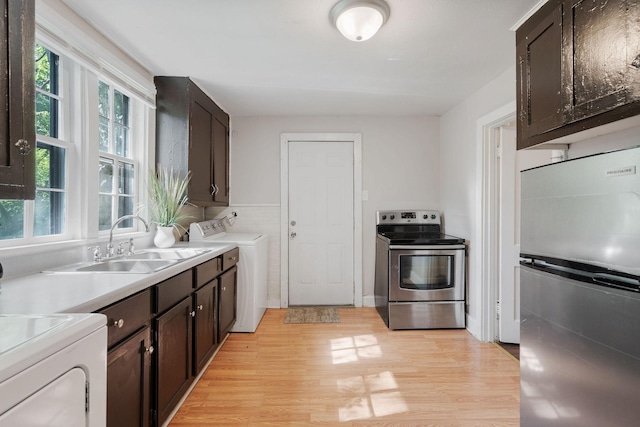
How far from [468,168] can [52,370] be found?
10.8 ft

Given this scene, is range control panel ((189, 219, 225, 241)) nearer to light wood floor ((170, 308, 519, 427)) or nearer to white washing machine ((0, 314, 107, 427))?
light wood floor ((170, 308, 519, 427))

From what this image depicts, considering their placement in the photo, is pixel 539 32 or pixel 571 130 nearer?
pixel 571 130

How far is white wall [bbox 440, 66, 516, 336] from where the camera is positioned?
2.79 metres

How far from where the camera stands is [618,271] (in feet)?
3.60

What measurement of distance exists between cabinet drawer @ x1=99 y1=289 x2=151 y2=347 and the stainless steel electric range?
230cm

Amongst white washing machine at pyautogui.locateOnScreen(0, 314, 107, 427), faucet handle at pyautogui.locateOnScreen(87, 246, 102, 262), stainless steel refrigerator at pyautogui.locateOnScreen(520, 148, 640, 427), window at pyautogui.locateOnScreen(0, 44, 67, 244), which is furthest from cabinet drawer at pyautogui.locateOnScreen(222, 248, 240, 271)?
stainless steel refrigerator at pyautogui.locateOnScreen(520, 148, 640, 427)

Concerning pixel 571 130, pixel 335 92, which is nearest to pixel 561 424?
pixel 571 130

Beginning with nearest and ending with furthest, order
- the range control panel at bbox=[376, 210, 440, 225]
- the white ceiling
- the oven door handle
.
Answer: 1. the white ceiling
2. the oven door handle
3. the range control panel at bbox=[376, 210, 440, 225]

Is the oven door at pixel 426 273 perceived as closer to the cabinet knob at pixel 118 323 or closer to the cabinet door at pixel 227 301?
the cabinet door at pixel 227 301

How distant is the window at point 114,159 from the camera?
2268 mm

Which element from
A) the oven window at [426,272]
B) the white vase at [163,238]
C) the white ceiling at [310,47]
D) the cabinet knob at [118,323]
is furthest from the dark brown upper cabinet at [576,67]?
the white vase at [163,238]

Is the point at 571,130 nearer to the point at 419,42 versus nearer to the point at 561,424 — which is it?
the point at 419,42

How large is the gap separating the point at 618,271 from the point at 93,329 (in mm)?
1630

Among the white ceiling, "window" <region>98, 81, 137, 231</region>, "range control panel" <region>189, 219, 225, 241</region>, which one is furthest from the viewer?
"range control panel" <region>189, 219, 225, 241</region>
